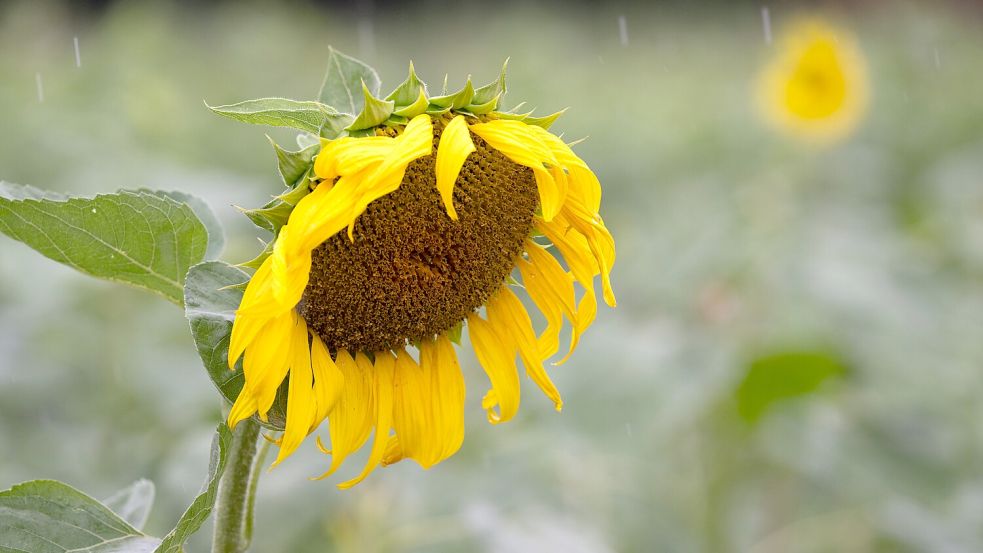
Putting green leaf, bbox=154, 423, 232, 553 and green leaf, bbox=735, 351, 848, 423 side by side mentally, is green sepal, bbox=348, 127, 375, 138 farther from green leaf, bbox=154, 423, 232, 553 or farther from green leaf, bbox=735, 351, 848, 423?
green leaf, bbox=735, 351, 848, 423

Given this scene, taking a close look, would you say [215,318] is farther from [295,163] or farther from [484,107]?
[484,107]

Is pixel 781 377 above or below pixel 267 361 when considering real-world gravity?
below

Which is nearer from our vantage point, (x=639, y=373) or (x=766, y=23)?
(x=639, y=373)

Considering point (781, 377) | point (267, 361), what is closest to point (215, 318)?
point (267, 361)

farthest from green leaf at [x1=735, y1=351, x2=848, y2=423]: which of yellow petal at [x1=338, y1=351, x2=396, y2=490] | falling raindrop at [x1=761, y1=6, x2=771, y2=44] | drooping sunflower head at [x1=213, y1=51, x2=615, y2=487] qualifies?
falling raindrop at [x1=761, y1=6, x2=771, y2=44]

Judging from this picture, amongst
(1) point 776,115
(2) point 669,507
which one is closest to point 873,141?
(1) point 776,115

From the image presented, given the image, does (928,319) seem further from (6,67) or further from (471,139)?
(6,67)

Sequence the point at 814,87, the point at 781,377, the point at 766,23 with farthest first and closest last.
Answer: the point at 766,23, the point at 814,87, the point at 781,377

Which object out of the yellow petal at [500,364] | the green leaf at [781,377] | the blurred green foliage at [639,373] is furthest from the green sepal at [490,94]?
the green leaf at [781,377]
